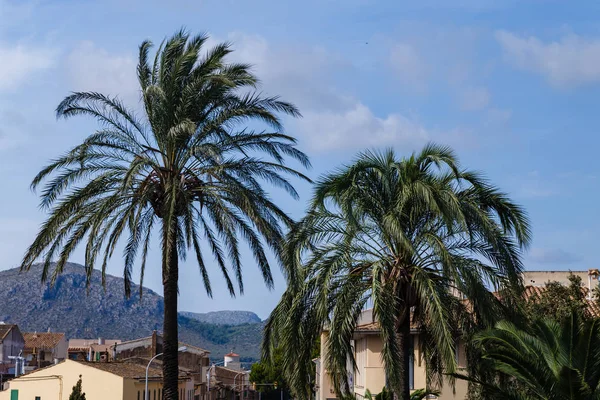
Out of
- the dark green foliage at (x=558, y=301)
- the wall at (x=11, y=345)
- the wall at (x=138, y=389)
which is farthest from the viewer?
the wall at (x=11, y=345)

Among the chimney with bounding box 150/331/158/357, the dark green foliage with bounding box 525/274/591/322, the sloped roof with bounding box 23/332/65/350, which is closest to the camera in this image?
the dark green foliage with bounding box 525/274/591/322

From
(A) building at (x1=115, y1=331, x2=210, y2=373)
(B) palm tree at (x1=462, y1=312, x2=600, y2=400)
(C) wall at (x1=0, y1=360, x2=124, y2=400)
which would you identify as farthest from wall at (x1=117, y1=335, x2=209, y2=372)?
(B) palm tree at (x1=462, y1=312, x2=600, y2=400)

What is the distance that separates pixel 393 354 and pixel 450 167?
510cm

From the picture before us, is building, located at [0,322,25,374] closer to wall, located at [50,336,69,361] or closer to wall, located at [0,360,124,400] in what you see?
wall, located at [50,336,69,361]

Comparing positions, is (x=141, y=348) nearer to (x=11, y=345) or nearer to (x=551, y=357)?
(x=11, y=345)

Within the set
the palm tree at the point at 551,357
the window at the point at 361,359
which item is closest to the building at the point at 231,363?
the window at the point at 361,359

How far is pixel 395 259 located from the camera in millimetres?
23828

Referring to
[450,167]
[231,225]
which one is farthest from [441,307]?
[231,225]

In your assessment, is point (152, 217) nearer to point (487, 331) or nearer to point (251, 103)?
point (251, 103)

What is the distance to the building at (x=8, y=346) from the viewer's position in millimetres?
93250

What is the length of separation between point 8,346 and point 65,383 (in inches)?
1569

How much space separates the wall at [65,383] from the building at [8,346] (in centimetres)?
3441

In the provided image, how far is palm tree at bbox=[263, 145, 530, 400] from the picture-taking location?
22.8 m

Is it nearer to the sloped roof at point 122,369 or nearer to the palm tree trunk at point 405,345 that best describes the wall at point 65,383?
the sloped roof at point 122,369
